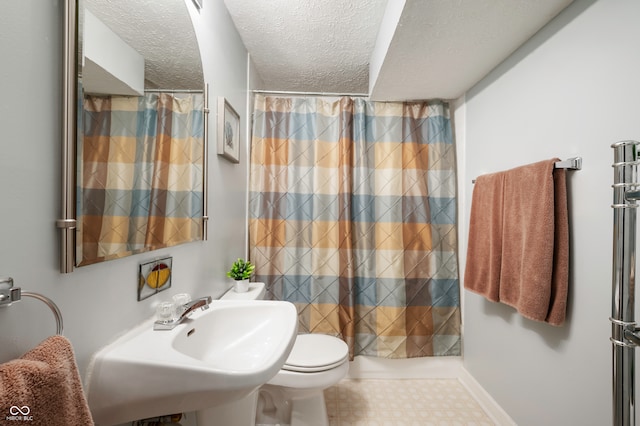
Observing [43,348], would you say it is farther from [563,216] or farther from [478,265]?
[478,265]

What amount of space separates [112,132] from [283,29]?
1.37 metres

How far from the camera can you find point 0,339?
1.55ft

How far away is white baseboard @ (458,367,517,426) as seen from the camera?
148 cm

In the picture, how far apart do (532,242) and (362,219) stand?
983 millimetres

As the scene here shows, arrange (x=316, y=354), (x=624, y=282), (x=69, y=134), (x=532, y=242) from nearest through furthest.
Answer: (x=69, y=134)
(x=624, y=282)
(x=532, y=242)
(x=316, y=354)

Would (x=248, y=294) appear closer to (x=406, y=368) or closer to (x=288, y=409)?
(x=288, y=409)

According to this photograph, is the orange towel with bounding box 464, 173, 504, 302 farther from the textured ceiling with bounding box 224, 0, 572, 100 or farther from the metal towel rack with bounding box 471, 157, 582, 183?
the textured ceiling with bounding box 224, 0, 572, 100

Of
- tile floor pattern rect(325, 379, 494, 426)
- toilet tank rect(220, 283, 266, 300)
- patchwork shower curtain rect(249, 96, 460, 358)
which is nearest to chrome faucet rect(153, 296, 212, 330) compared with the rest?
toilet tank rect(220, 283, 266, 300)

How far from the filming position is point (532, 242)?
1.18 meters

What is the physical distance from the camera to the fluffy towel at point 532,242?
43.9 inches

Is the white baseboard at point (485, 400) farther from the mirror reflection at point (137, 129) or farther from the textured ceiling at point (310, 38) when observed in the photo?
Answer: the textured ceiling at point (310, 38)

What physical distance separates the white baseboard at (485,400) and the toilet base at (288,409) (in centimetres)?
95

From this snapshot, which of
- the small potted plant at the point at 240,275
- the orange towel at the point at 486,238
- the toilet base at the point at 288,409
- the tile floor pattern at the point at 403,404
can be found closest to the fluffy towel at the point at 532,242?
the orange towel at the point at 486,238

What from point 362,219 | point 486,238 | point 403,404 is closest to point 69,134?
point 362,219
